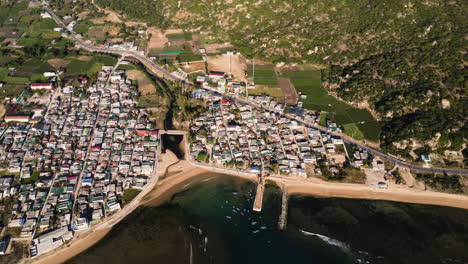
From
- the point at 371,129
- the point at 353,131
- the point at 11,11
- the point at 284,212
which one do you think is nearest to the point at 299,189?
the point at 284,212

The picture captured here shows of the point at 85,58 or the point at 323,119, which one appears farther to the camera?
the point at 85,58

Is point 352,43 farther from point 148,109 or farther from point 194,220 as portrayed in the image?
point 194,220

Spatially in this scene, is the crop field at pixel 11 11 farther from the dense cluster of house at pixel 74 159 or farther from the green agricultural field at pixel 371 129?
the green agricultural field at pixel 371 129


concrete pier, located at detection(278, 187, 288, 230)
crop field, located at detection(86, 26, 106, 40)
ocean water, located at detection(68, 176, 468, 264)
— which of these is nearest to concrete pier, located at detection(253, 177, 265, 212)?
ocean water, located at detection(68, 176, 468, 264)

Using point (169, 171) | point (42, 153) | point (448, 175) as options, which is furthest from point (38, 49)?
point (448, 175)

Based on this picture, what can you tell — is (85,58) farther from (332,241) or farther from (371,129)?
(332,241)
